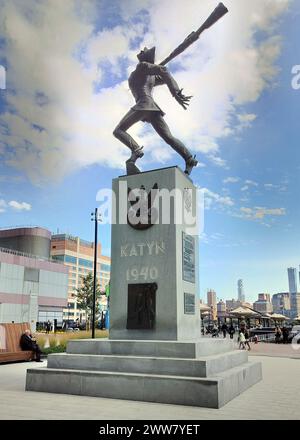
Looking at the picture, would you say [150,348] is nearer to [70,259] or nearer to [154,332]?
[154,332]

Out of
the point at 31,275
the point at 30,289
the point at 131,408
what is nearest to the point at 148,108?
the point at 131,408

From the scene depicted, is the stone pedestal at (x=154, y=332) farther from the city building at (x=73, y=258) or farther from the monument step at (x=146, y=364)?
the city building at (x=73, y=258)

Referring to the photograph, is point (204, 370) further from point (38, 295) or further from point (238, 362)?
point (38, 295)

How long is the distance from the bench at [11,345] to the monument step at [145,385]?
20.8 feet

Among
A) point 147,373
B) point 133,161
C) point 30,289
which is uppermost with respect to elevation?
point 133,161

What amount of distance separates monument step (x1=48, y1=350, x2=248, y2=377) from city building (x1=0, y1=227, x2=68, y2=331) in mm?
52696

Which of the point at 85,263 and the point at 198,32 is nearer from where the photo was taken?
the point at 198,32

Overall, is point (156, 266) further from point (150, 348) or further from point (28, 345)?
point (28, 345)

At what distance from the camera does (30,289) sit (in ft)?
233

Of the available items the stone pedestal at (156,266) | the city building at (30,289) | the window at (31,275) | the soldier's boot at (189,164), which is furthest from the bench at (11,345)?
the window at (31,275)

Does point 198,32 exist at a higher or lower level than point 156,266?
higher

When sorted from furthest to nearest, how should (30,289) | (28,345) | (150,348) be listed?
(30,289)
(28,345)
(150,348)

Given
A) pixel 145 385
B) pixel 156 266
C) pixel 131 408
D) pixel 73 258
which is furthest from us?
pixel 73 258

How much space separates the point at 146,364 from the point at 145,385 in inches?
19.3
